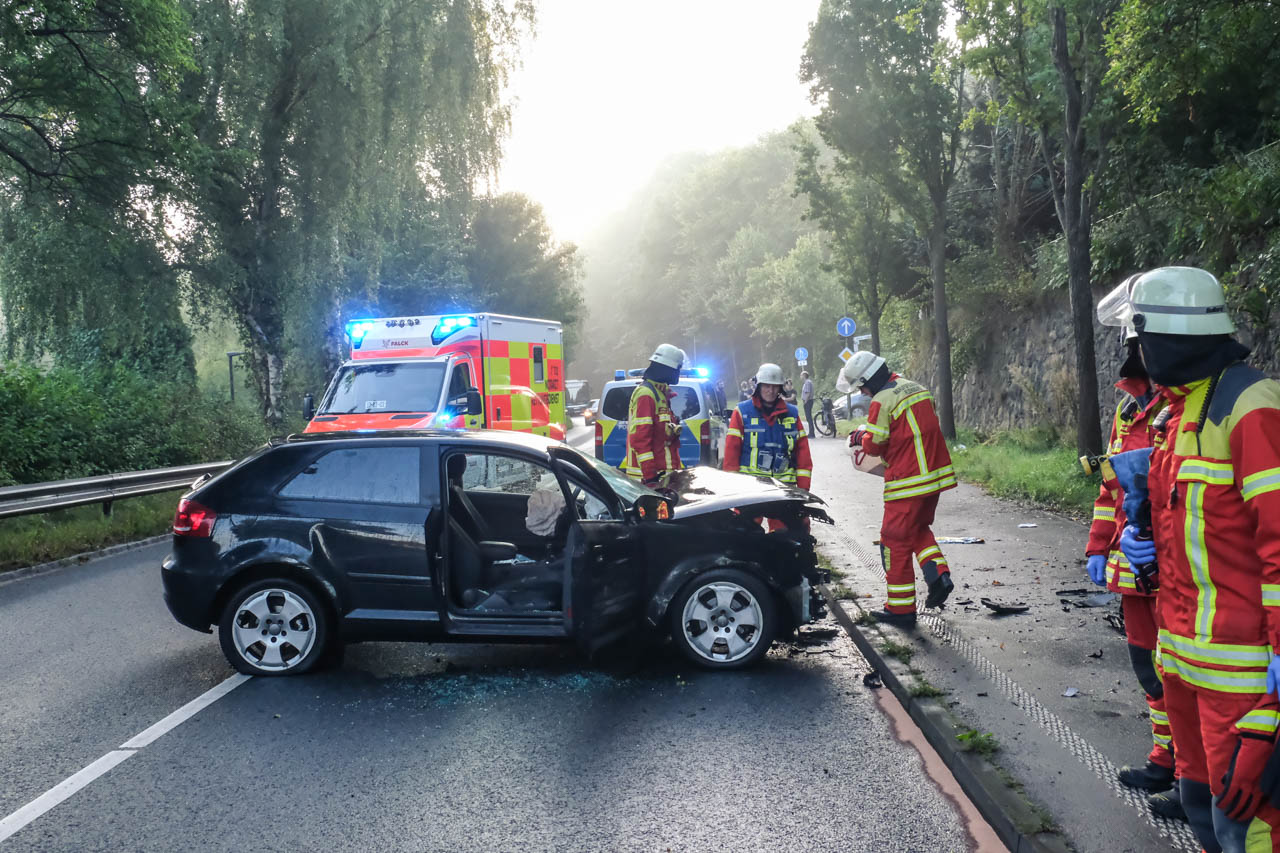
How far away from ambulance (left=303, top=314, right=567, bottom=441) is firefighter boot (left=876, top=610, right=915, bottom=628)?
543 cm

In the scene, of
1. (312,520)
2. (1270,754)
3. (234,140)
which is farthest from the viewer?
(234,140)

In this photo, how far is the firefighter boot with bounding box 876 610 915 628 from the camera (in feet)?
22.2

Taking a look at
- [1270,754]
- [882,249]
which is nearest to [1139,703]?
[1270,754]

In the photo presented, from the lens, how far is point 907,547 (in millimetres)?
6727

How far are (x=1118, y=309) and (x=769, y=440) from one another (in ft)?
16.2

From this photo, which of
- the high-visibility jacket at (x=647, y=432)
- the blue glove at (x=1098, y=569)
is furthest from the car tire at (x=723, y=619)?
the blue glove at (x=1098, y=569)

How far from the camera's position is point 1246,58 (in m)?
11.9

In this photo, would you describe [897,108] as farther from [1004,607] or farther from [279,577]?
[279,577]

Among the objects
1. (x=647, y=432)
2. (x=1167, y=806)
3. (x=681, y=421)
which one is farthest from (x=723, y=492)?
(x=681, y=421)

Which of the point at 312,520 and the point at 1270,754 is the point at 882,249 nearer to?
the point at 312,520

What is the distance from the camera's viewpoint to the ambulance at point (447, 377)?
41.2ft

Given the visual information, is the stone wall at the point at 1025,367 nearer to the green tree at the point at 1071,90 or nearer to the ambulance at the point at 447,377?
the green tree at the point at 1071,90

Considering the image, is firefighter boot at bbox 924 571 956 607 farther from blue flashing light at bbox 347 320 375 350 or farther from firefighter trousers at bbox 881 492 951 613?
blue flashing light at bbox 347 320 375 350

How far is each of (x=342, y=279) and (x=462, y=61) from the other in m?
5.13
